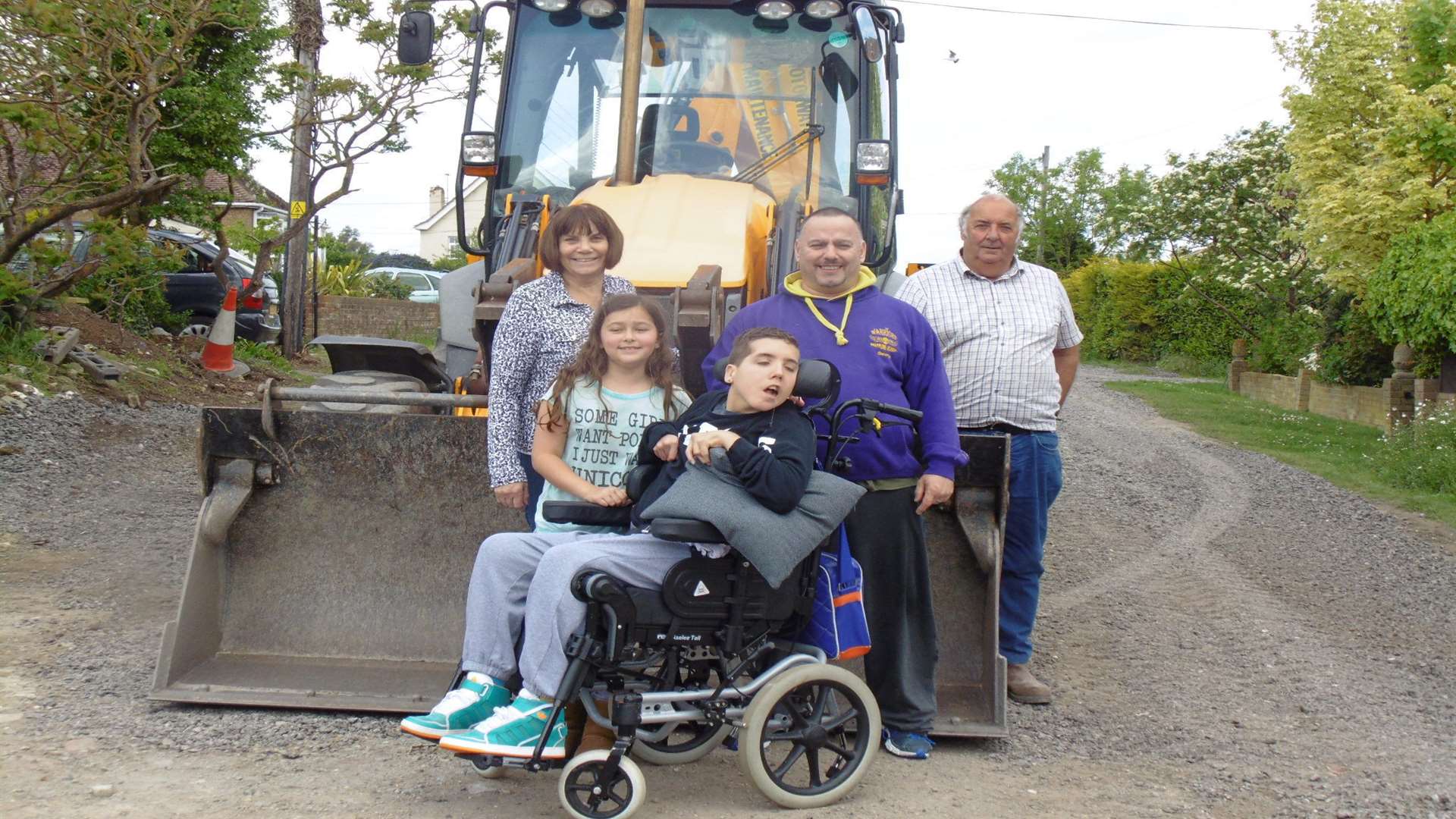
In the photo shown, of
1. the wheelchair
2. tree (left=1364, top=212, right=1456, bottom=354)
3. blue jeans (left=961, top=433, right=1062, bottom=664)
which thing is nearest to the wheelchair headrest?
the wheelchair

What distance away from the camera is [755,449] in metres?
4.27

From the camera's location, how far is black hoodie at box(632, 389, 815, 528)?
4.26 meters

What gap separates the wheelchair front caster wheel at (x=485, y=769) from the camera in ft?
14.1

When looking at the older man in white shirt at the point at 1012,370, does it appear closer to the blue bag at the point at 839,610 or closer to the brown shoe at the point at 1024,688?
the brown shoe at the point at 1024,688

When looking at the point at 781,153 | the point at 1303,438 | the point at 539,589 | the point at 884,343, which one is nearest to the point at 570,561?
the point at 539,589

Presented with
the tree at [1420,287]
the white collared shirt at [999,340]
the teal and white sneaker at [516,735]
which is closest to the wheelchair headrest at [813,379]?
the teal and white sneaker at [516,735]

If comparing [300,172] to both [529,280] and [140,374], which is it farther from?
[529,280]

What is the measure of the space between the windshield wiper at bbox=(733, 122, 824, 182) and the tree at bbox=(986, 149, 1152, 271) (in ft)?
137

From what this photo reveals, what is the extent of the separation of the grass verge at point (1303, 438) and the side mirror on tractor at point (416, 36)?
8.55 m

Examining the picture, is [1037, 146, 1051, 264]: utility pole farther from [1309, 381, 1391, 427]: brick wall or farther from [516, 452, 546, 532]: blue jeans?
[516, 452, 546, 532]: blue jeans

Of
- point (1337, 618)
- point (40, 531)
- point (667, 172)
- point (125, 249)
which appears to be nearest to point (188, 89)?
point (125, 249)

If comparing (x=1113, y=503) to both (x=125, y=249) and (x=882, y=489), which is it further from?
(x=125, y=249)

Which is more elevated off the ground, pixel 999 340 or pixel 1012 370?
pixel 999 340

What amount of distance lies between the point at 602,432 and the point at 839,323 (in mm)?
933
